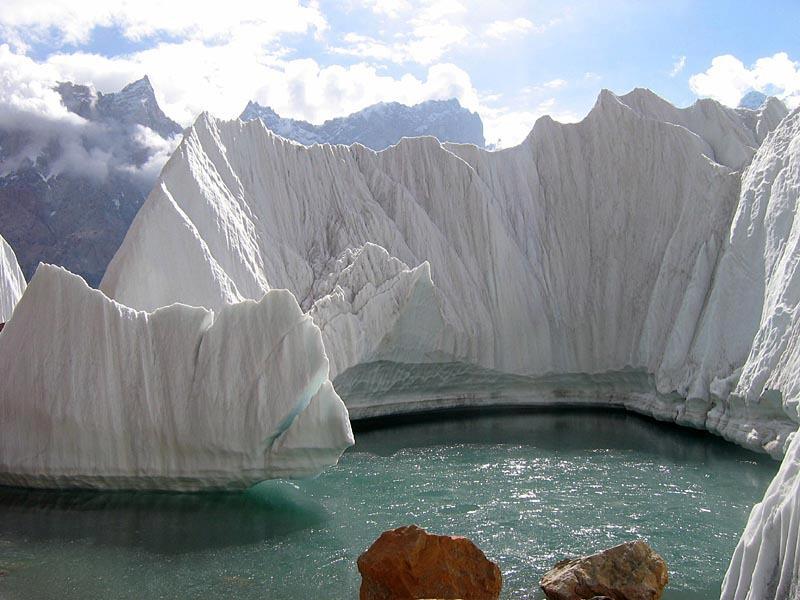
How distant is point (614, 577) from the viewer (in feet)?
26.5

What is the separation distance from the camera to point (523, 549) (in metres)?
9.87

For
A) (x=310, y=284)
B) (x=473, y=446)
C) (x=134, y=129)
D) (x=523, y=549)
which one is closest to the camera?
(x=523, y=549)

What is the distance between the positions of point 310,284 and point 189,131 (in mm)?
5941

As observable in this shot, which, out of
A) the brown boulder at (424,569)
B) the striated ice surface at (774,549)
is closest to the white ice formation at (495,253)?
the brown boulder at (424,569)

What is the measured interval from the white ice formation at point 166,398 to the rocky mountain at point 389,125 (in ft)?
172

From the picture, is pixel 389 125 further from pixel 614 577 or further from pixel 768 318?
pixel 614 577

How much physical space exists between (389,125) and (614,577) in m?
60.0

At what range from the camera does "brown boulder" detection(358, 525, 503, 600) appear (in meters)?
7.87

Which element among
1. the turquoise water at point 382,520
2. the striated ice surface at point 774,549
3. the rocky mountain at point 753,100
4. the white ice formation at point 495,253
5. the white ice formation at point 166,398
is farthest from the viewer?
the rocky mountain at point 753,100

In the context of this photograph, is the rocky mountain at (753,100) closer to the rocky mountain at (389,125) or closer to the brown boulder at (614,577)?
the rocky mountain at (389,125)

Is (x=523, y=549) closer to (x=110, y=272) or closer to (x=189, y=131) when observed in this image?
(x=110, y=272)

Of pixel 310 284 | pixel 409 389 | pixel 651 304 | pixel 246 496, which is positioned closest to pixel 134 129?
pixel 310 284

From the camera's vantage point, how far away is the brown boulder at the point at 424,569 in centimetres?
787

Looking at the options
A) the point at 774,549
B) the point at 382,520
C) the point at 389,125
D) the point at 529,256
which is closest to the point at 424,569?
the point at 382,520
